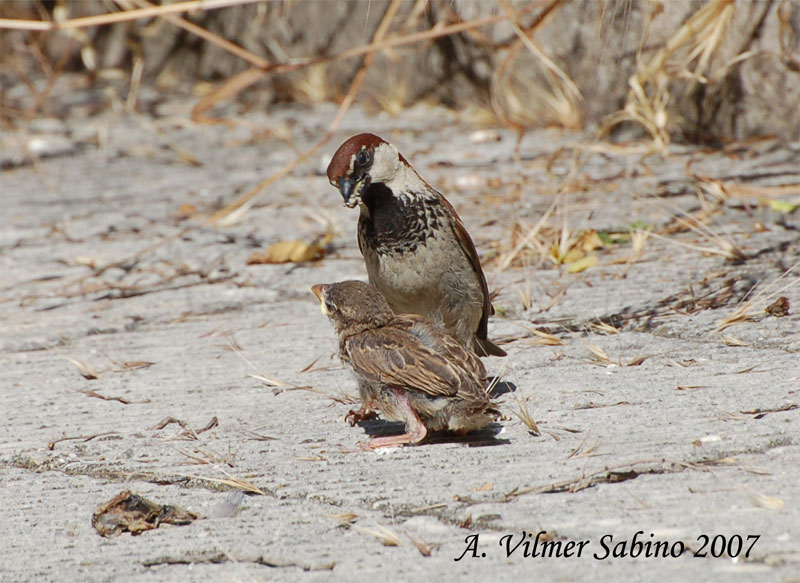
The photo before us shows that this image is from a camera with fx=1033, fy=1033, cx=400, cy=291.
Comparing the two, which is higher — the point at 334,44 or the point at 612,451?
the point at 334,44

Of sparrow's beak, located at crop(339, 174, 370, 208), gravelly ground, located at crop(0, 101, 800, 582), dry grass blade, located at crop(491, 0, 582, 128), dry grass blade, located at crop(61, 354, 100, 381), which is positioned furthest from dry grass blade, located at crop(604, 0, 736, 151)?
dry grass blade, located at crop(61, 354, 100, 381)

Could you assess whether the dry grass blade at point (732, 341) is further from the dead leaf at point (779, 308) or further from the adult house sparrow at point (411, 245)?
the adult house sparrow at point (411, 245)

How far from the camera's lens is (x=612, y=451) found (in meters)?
2.92

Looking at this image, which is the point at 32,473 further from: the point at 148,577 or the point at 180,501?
the point at 148,577

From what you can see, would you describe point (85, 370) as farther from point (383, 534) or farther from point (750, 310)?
point (750, 310)

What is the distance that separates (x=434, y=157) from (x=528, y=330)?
310 centimetres

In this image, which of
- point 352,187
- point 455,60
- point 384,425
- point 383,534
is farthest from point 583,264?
point 455,60

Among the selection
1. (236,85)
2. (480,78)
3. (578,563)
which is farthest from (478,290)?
(480,78)

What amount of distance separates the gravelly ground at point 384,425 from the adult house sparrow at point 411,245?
24cm

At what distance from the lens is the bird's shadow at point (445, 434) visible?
319cm

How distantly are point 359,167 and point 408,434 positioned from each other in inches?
44.0

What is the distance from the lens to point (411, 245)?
3.79m

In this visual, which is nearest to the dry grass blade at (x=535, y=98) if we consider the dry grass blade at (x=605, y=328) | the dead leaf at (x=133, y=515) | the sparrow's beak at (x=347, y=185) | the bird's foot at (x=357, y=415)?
the dry grass blade at (x=605, y=328)

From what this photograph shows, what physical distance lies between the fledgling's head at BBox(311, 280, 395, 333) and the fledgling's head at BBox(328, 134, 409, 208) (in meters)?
0.47
